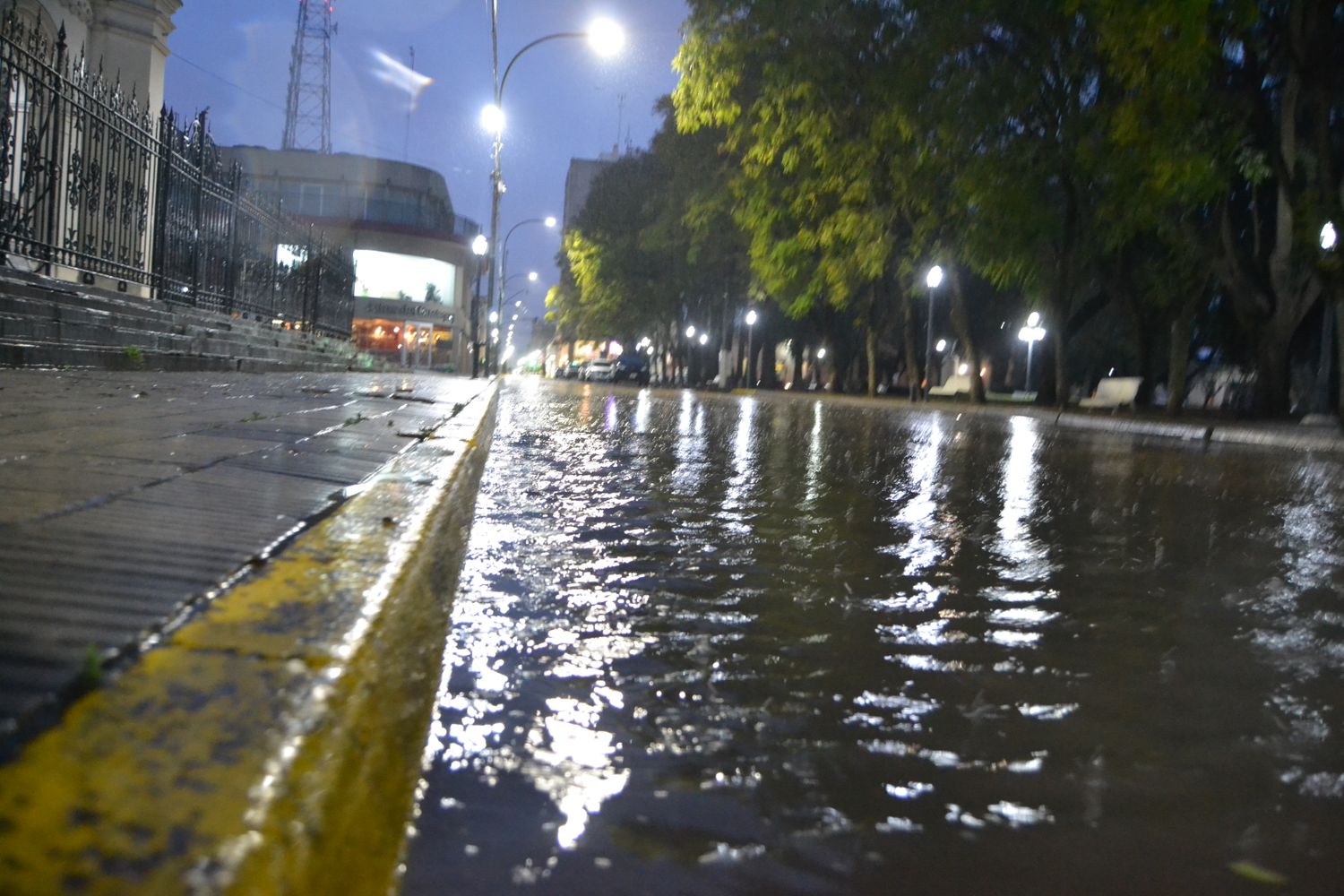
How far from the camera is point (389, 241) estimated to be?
64.5 m

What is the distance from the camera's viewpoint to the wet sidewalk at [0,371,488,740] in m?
1.90

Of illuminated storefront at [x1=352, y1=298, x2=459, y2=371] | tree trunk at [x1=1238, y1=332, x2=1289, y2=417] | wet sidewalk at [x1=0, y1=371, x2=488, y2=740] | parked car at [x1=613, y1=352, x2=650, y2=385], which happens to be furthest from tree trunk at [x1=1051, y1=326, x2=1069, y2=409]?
illuminated storefront at [x1=352, y1=298, x2=459, y2=371]

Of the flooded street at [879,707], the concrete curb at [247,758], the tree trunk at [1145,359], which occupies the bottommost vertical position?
the flooded street at [879,707]

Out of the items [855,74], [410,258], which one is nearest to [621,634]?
[855,74]

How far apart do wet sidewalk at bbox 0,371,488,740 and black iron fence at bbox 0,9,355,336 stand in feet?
13.5

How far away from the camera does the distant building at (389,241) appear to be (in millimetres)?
64375

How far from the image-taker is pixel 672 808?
2430mm

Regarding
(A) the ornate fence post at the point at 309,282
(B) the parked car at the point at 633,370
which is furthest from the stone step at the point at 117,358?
(B) the parked car at the point at 633,370

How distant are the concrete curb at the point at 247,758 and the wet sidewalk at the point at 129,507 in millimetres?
95

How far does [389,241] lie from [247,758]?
65553 mm

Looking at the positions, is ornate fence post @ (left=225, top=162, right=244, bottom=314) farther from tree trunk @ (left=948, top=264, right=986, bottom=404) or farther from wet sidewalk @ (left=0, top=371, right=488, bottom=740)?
tree trunk @ (left=948, top=264, right=986, bottom=404)

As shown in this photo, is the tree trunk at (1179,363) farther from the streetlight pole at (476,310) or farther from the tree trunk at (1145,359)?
the streetlight pole at (476,310)

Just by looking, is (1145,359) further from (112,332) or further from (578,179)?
(578,179)

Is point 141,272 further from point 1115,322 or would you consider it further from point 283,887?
point 1115,322
